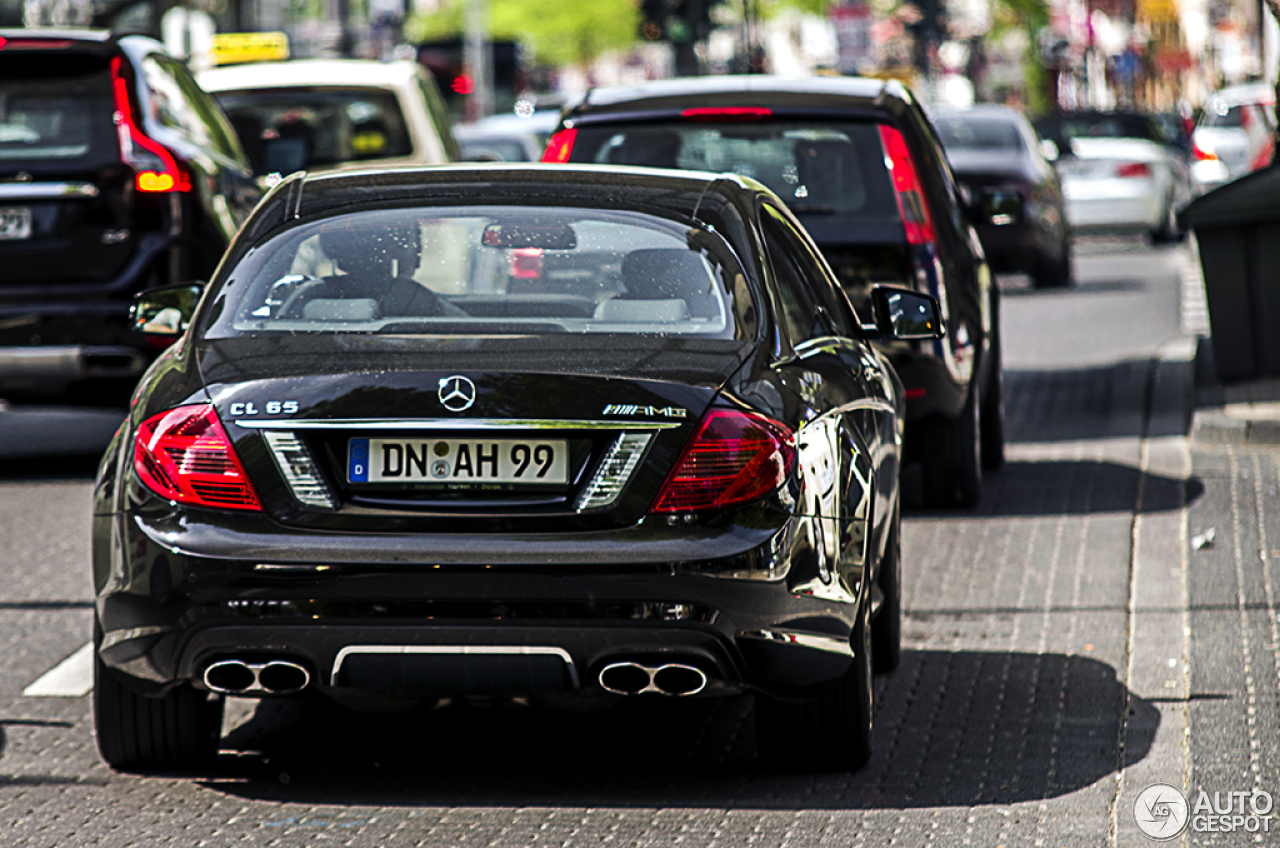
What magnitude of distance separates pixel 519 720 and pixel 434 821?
0.97 metres

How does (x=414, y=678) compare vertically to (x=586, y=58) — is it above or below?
above

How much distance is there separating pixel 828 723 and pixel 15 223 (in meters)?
5.85

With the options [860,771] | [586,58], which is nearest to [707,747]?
[860,771]

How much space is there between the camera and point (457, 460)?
4590 mm

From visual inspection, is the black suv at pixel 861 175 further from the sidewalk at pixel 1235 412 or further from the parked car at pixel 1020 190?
the parked car at pixel 1020 190

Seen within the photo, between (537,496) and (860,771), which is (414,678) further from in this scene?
(860,771)

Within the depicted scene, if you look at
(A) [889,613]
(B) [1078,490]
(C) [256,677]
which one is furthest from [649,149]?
(C) [256,677]

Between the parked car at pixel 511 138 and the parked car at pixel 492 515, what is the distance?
1674 centimetres

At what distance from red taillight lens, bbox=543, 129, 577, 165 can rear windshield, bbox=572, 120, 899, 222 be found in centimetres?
3

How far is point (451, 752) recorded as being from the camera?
17.8 feet

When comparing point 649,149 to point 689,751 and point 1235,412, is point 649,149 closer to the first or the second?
point 1235,412

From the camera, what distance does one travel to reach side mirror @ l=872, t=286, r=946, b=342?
20.6 feet

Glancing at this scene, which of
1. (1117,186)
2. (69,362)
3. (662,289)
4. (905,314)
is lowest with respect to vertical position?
(1117,186)

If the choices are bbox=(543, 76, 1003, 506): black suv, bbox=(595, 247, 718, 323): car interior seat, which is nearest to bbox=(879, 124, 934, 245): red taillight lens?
bbox=(543, 76, 1003, 506): black suv
